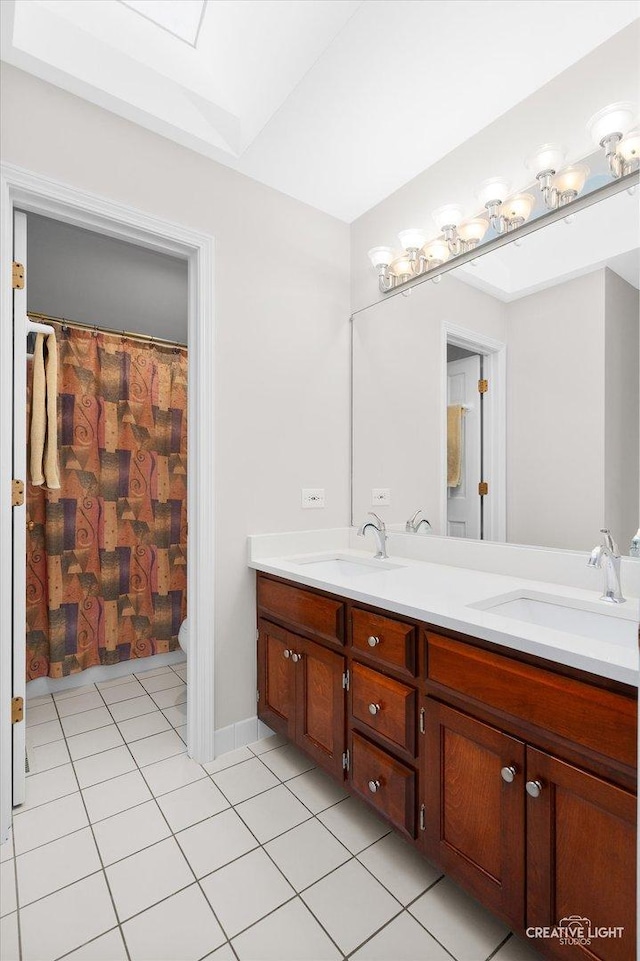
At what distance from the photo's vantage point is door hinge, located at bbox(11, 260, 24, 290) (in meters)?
1.58

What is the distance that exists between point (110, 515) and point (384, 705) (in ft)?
6.70

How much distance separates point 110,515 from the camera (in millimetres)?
2766

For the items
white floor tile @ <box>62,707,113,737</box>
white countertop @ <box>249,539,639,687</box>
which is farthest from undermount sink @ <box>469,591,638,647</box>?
white floor tile @ <box>62,707,113,737</box>

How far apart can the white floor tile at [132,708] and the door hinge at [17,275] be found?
1939 mm

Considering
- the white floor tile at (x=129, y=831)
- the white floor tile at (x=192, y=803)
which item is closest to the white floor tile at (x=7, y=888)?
the white floor tile at (x=129, y=831)

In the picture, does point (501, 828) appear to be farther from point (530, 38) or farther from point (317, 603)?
point (530, 38)

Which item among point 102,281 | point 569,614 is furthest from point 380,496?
point 102,281

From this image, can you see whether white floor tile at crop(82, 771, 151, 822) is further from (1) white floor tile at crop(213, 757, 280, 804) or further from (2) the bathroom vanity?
(2) the bathroom vanity

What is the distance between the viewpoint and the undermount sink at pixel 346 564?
1.98 meters

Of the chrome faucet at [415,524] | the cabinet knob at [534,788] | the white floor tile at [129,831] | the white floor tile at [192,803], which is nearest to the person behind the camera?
the cabinet knob at [534,788]

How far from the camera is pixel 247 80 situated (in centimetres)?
173

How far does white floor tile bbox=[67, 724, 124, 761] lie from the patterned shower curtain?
589mm

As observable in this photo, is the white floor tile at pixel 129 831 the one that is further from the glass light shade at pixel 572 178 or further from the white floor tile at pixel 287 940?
the glass light shade at pixel 572 178

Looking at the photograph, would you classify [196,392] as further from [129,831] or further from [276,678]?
[129,831]
